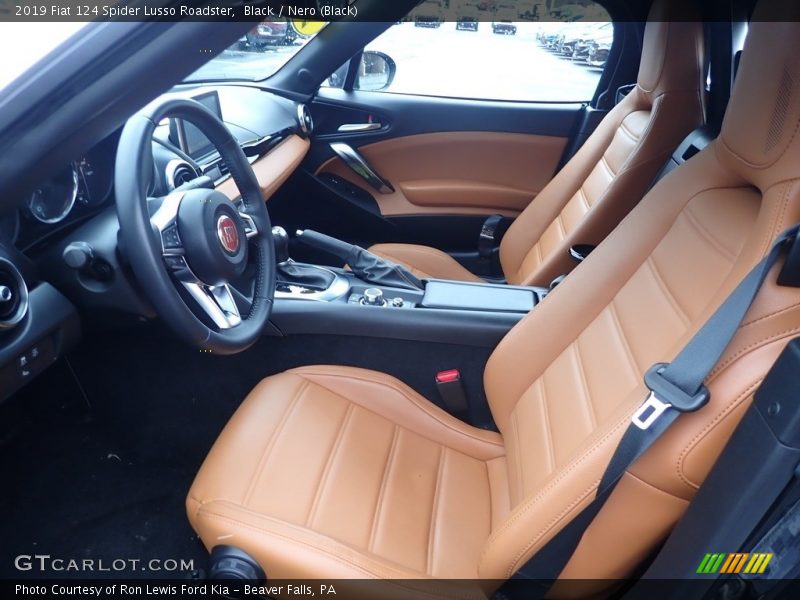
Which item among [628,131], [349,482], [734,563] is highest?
[628,131]

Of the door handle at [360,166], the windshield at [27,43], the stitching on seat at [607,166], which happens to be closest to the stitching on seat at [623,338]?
the stitching on seat at [607,166]

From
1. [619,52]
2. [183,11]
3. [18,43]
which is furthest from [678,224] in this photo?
[619,52]

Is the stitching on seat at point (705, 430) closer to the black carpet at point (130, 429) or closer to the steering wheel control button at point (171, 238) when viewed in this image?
the black carpet at point (130, 429)

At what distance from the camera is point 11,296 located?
851 millimetres

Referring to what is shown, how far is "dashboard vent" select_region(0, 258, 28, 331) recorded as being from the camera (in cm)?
83

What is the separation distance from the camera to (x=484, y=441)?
47.3 inches

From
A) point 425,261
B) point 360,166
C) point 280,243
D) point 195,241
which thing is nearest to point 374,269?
point 280,243

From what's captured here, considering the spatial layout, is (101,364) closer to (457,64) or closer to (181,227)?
(181,227)

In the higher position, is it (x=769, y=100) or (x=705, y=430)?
(x=769, y=100)

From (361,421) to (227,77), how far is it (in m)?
1.53

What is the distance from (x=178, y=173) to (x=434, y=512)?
853 millimetres

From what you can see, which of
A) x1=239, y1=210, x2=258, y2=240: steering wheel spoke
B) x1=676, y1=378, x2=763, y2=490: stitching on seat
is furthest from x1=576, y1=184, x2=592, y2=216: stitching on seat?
x1=676, y1=378, x2=763, y2=490: stitching on seat

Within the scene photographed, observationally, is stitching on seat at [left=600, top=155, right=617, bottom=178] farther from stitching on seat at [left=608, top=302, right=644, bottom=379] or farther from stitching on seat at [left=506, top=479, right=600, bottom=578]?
stitching on seat at [left=506, top=479, right=600, bottom=578]

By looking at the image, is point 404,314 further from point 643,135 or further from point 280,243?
point 643,135
